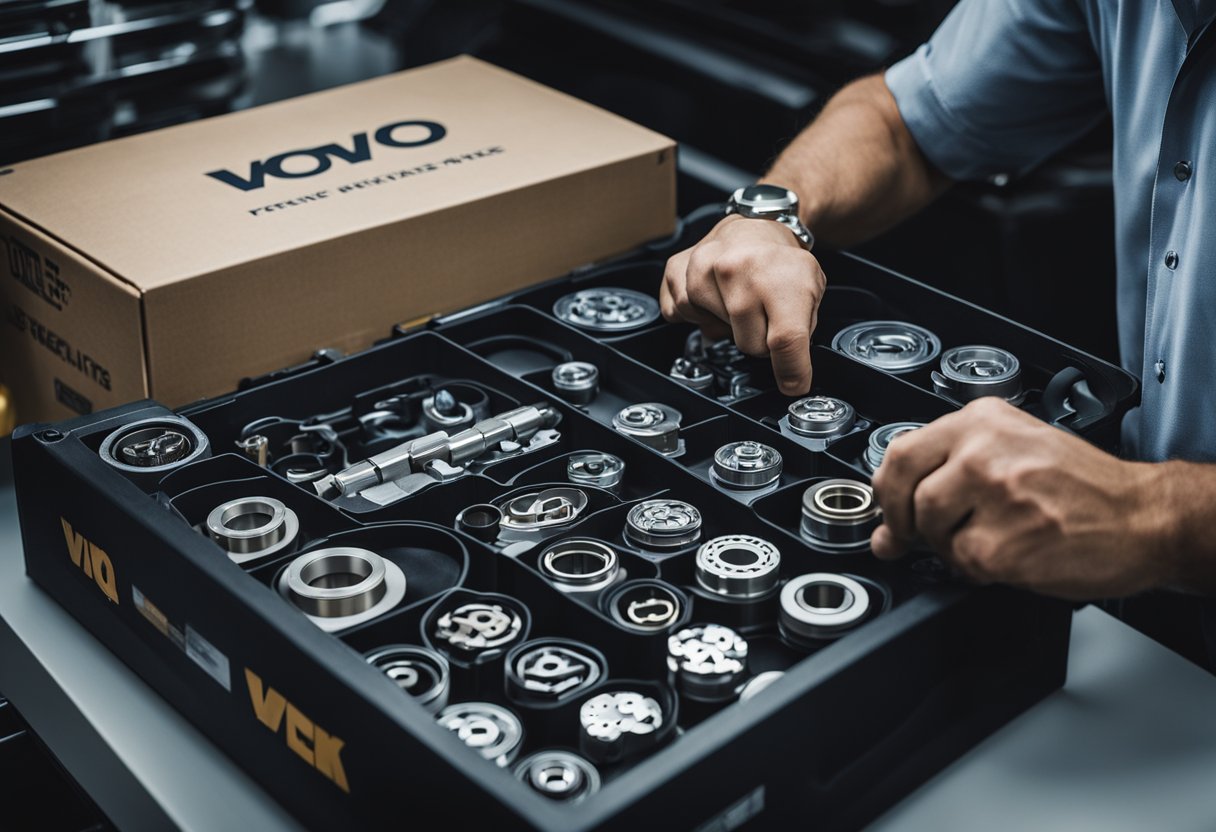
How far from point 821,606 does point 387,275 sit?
57 cm

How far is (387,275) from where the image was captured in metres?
1.32

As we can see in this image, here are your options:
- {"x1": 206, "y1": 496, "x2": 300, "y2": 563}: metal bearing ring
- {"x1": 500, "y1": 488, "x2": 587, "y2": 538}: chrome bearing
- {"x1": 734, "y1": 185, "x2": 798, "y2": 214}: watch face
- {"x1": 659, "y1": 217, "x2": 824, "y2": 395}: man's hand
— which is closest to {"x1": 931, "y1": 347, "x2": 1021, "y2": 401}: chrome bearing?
{"x1": 659, "y1": 217, "x2": 824, "y2": 395}: man's hand

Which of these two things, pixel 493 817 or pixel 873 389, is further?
pixel 873 389

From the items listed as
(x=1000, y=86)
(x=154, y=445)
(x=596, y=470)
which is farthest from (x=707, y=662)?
(x=1000, y=86)

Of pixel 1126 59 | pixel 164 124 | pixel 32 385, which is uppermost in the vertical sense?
pixel 1126 59

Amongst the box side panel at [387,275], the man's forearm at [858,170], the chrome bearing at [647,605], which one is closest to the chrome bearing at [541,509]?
the chrome bearing at [647,605]

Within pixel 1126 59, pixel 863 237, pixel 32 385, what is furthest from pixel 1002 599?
pixel 32 385

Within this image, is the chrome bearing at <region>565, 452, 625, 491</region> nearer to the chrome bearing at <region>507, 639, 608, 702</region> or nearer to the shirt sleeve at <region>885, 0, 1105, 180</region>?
the chrome bearing at <region>507, 639, 608, 702</region>

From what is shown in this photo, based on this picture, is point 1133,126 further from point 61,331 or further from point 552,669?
point 61,331

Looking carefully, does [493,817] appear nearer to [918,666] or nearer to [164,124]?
[918,666]

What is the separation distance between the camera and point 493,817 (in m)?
0.72

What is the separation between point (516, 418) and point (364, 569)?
22 centimetres

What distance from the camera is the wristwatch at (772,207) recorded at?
1331 mm

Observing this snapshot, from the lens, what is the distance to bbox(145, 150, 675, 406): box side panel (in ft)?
3.97
